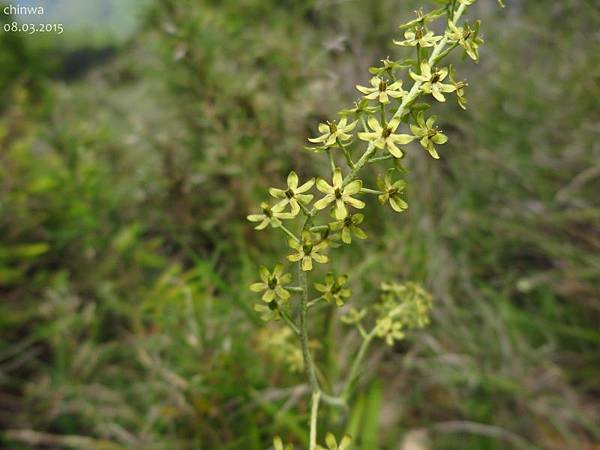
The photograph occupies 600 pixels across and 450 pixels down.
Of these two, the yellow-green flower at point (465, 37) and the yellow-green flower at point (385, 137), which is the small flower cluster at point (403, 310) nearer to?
the yellow-green flower at point (385, 137)

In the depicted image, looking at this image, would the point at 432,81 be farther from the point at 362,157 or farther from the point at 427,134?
the point at 362,157

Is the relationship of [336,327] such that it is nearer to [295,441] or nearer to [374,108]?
[295,441]

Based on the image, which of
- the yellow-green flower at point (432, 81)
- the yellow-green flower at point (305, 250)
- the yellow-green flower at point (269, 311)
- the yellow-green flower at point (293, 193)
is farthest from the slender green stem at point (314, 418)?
the yellow-green flower at point (432, 81)

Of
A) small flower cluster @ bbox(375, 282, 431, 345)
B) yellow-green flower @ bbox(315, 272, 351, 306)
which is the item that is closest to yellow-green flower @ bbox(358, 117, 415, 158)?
yellow-green flower @ bbox(315, 272, 351, 306)

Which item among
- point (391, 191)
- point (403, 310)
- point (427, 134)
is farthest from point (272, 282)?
point (403, 310)

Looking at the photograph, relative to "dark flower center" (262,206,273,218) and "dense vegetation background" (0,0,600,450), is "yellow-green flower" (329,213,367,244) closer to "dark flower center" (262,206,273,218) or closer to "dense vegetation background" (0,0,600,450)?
"dark flower center" (262,206,273,218)

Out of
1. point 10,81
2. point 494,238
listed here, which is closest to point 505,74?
point 494,238

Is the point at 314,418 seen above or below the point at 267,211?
below
